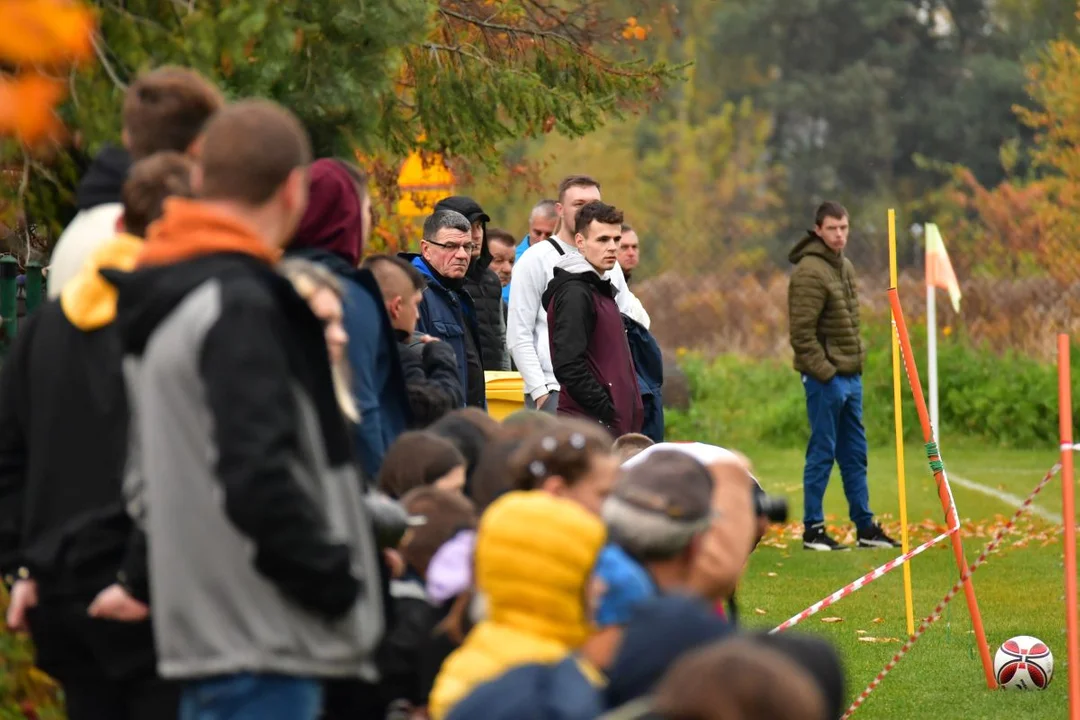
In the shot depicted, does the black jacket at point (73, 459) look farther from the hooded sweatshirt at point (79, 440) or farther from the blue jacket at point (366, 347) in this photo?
the blue jacket at point (366, 347)

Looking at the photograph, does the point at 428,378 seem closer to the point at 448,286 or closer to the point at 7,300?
the point at 7,300

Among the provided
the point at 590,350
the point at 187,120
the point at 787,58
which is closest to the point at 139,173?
the point at 187,120

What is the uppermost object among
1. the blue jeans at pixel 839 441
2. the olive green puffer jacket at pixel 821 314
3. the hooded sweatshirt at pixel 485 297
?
the hooded sweatshirt at pixel 485 297

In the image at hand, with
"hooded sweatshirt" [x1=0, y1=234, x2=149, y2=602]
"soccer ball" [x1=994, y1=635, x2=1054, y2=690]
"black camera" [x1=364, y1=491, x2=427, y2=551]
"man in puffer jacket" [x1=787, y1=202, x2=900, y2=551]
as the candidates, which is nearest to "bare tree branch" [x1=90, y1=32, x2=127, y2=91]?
"hooded sweatshirt" [x1=0, y1=234, x2=149, y2=602]

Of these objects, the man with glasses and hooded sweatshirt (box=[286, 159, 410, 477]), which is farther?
the man with glasses

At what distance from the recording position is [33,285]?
6.71 meters

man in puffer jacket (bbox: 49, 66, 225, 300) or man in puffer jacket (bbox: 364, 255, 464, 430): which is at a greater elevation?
man in puffer jacket (bbox: 49, 66, 225, 300)

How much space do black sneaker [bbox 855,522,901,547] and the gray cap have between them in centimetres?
978

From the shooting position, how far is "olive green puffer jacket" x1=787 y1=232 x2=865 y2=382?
44.1 ft

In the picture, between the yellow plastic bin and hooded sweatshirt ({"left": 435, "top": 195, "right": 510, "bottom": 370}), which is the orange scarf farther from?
hooded sweatshirt ({"left": 435, "top": 195, "right": 510, "bottom": 370})

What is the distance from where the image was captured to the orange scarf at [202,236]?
12.4 ft

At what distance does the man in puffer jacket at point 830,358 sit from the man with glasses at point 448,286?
15.9ft

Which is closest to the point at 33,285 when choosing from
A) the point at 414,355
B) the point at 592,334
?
the point at 414,355

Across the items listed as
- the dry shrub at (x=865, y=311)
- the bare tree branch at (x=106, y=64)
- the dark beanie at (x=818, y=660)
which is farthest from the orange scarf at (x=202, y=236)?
the dry shrub at (x=865, y=311)
